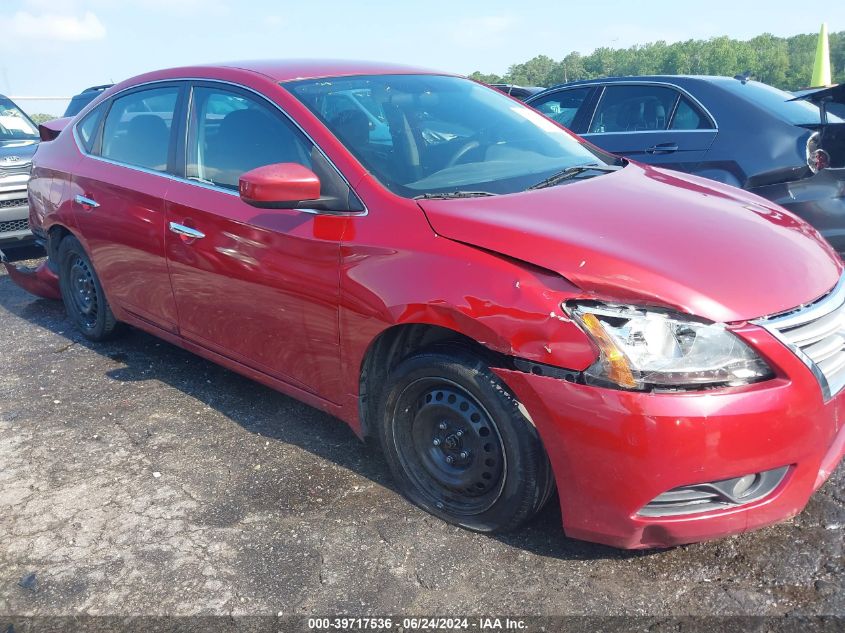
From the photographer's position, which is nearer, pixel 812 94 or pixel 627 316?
pixel 627 316

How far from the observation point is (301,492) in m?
3.15

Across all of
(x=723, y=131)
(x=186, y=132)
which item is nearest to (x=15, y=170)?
(x=186, y=132)

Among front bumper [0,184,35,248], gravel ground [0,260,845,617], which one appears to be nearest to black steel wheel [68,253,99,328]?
gravel ground [0,260,845,617]

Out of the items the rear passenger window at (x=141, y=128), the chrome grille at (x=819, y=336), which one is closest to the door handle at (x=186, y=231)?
the rear passenger window at (x=141, y=128)

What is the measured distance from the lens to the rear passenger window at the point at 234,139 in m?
3.31

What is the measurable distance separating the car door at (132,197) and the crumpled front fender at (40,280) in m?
1.03

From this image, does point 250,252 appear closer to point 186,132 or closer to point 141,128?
point 186,132

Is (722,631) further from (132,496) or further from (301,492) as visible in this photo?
(132,496)

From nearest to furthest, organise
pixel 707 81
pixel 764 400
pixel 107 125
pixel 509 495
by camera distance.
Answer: pixel 764 400, pixel 509 495, pixel 107 125, pixel 707 81

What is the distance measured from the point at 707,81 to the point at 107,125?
13.8ft

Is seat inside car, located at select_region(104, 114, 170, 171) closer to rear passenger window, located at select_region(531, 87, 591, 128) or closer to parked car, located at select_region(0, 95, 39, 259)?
parked car, located at select_region(0, 95, 39, 259)

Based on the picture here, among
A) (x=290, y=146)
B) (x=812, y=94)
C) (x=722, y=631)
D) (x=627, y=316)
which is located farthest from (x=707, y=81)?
(x=722, y=631)

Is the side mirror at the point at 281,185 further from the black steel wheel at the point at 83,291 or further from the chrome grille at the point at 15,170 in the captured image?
the chrome grille at the point at 15,170

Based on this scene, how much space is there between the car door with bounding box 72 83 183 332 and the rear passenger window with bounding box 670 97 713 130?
3653 millimetres
